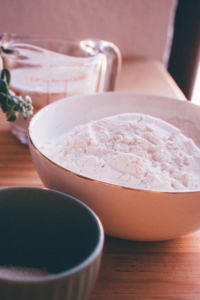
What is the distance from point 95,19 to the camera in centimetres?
137

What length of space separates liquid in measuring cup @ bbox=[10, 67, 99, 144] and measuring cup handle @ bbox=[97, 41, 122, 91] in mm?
142

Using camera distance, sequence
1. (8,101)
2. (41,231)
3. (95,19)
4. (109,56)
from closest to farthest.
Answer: (41,231) → (8,101) → (109,56) → (95,19)

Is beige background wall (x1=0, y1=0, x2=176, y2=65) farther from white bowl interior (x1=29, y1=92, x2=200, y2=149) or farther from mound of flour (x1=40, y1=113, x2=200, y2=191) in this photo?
mound of flour (x1=40, y1=113, x2=200, y2=191)

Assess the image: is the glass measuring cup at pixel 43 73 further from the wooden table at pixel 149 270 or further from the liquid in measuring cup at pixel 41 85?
the wooden table at pixel 149 270

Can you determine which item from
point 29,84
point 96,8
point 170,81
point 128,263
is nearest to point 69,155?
point 128,263

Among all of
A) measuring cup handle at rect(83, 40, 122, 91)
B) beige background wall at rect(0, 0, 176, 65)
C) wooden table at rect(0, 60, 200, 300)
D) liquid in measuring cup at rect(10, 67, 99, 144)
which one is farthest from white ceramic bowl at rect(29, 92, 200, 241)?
beige background wall at rect(0, 0, 176, 65)

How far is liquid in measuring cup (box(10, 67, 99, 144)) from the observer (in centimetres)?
64

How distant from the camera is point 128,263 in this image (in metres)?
0.38

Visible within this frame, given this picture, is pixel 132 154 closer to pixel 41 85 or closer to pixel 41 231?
pixel 41 231

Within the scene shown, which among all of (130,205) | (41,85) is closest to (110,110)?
(41,85)

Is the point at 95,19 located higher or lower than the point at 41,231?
higher

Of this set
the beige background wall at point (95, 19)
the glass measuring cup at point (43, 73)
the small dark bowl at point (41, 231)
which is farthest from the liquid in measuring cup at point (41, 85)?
the beige background wall at point (95, 19)

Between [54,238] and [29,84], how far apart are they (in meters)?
0.41

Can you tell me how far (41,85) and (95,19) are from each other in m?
0.87
